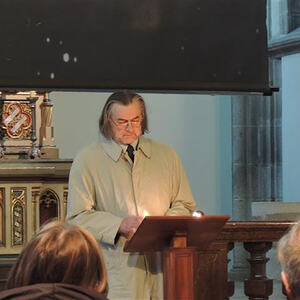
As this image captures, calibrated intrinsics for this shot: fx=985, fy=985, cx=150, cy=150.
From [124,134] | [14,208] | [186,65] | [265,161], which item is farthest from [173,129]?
[186,65]

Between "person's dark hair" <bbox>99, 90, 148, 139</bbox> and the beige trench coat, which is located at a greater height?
"person's dark hair" <bbox>99, 90, 148, 139</bbox>

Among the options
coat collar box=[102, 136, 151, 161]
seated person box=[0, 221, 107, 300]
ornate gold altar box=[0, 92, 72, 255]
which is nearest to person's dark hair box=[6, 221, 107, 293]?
seated person box=[0, 221, 107, 300]

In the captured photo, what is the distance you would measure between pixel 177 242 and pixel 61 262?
65.0 inches

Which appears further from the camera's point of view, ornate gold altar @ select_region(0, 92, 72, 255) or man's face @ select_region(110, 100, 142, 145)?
ornate gold altar @ select_region(0, 92, 72, 255)

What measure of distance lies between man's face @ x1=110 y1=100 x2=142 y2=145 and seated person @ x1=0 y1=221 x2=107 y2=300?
1.94 metres

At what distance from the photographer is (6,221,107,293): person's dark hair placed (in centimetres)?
249

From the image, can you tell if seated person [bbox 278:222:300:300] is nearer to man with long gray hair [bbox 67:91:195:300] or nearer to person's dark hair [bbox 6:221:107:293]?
person's dark hair [bbox 6:221:107:293]

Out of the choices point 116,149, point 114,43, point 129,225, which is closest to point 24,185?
point 116,149

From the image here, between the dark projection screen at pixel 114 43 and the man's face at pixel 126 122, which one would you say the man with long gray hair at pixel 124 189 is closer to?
the man's face at pixel 126 122

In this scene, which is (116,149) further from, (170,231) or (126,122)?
(170,231)

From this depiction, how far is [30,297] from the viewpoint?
7.75 feet

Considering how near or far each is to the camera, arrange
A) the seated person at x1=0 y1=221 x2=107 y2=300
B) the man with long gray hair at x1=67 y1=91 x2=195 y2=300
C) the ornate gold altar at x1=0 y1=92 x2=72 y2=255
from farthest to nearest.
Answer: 1. the ornate gold altar at x1=0 y1=92 x2=72 y2=255
2. the man with long gray hair at x1=67 y1=91 x2=195 y2=300
3. the seated person at x1=0 y1=221 x2=107 y2=300

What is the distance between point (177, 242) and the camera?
4.11 m

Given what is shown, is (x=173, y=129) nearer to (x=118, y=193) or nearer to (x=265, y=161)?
(x=265, y=161)
